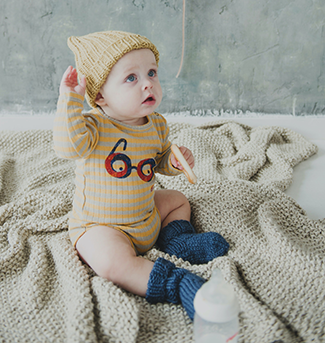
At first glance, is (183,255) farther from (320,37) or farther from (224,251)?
(320,37)

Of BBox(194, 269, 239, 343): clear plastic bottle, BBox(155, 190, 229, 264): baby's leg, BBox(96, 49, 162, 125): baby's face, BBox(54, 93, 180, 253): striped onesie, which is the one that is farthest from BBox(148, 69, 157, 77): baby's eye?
BBox(194, 269, 239, 343): clear plastic bottle

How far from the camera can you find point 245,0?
1458 millimetres

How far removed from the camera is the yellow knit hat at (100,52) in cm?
73

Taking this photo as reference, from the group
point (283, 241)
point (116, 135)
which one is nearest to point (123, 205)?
point (116, 135)

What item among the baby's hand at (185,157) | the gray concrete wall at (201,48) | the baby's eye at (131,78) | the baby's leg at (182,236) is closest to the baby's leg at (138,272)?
the baby's leg at (182,236)

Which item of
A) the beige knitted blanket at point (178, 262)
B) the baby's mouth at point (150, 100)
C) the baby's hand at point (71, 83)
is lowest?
the beige knitted blanket at point (178, 262)

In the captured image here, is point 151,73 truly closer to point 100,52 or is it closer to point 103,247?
point 100,52

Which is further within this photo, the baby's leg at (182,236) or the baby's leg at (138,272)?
the baby's leg at (182,236)

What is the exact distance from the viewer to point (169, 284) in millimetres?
671

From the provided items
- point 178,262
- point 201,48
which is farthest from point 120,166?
point 201,48

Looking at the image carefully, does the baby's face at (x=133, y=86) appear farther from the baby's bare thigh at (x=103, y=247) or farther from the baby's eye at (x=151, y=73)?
the baby's bare thigh at (x=103, y=247)

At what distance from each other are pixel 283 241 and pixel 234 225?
139 millimetres

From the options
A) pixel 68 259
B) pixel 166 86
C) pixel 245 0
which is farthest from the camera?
pixel 166 86

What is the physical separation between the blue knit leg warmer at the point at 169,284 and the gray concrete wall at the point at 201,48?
1.09 meters
